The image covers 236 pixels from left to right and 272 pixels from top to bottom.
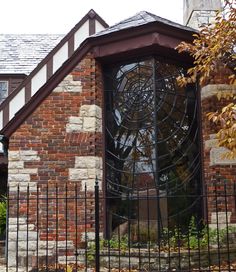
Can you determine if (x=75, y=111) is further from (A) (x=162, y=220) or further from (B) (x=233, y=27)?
(B) (x=233, y=27)

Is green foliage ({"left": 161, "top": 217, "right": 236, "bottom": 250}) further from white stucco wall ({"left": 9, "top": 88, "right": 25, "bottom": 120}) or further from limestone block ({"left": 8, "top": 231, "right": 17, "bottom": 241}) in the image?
white stucco wall ({"left": 9, "top": 88, "right": 25, "bottom": 120})

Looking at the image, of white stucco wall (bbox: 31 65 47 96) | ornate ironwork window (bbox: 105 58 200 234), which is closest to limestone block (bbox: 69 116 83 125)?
ornate ironwork window (bbox: 105 58 200 234)

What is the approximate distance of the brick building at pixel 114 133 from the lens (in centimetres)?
768

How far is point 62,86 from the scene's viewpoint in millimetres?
8102

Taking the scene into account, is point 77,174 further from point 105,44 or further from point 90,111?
point 105,44

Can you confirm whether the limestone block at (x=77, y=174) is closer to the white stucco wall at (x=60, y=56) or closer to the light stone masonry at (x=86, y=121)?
the light stone masonry at (x=86, y=121)

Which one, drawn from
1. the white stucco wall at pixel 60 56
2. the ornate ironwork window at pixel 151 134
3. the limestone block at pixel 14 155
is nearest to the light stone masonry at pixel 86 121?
the ornate ironwork window at pixel 151 134

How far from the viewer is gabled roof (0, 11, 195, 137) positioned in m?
7.71

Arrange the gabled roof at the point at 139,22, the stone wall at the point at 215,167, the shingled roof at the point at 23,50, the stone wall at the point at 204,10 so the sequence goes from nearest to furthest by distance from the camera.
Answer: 1. the stone wall at the point at 215,167
2. the gabled roof at the point at 139,22
3. the stone wall at the point at 204,10
4. the shingled roof at the point at 23,50

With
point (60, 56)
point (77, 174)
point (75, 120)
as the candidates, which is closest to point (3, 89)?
point (60, 56)

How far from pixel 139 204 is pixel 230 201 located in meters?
1.58

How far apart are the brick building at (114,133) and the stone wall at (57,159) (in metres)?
0.02

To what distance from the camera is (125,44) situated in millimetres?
7863

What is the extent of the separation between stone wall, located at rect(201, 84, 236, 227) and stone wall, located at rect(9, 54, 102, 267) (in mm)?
1904
